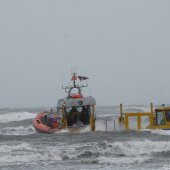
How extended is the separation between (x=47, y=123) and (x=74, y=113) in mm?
2755

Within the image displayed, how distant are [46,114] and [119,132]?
6631 millimetres

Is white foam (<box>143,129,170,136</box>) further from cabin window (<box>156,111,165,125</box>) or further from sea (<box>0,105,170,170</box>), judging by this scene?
cabin window (<box>156,111,165,125</box>)

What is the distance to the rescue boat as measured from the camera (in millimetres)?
25797

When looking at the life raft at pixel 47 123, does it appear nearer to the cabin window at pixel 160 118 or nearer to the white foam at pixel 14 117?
the cabin window at pixel 160 118

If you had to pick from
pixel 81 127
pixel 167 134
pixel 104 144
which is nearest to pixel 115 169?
pixel 104 144

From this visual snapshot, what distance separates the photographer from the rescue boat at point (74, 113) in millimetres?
25797

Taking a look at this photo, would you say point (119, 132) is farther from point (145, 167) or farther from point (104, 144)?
point (145, 167)

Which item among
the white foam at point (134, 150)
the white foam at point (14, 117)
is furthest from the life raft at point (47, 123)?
the white foam at point (14, 117)

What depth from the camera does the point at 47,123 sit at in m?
28.6

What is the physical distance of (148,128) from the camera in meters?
23.8

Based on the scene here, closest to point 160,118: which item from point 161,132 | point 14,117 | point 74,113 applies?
point 161,132

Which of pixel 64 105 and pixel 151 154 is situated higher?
pixel 64 105

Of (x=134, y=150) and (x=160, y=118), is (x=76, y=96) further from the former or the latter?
(x=134, y=150)

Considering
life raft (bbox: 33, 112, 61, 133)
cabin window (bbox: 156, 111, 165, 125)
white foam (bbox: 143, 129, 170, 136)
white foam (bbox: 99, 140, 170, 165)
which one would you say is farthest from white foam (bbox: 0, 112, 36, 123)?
white foam (bbox: 99, 140, 170, 165)
